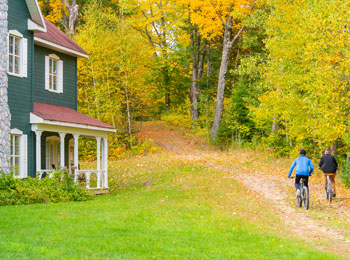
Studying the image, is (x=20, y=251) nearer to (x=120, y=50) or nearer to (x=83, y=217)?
(x=83, y=217)

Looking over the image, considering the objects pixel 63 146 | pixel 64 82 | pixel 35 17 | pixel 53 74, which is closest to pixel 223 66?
pixel 64 82

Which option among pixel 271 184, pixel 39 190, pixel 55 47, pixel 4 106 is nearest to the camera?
pixel 39 190

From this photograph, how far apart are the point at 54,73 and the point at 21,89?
12.9 ft

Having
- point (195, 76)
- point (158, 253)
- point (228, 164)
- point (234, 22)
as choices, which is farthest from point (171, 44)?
point (158, 253)

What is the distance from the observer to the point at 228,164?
87.0ft

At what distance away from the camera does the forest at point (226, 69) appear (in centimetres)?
1709

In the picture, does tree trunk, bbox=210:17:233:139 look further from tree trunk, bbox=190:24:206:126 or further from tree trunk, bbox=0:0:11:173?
tree trunk, bbox=0:0:11:173

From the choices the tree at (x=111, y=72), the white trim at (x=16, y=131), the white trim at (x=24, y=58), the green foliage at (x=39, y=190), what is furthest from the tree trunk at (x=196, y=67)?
the white trim at (x=16, y=131)

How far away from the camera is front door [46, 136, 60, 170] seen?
72.2 ft

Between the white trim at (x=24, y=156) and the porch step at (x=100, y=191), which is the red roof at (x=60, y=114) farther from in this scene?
the porch step at (x=100, y=191)

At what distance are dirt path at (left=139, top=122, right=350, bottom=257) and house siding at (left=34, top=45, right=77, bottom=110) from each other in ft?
26.5

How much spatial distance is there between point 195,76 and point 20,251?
107ft

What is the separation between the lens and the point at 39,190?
52.0 feet

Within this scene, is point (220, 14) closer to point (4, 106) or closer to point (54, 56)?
point (54, 56)
